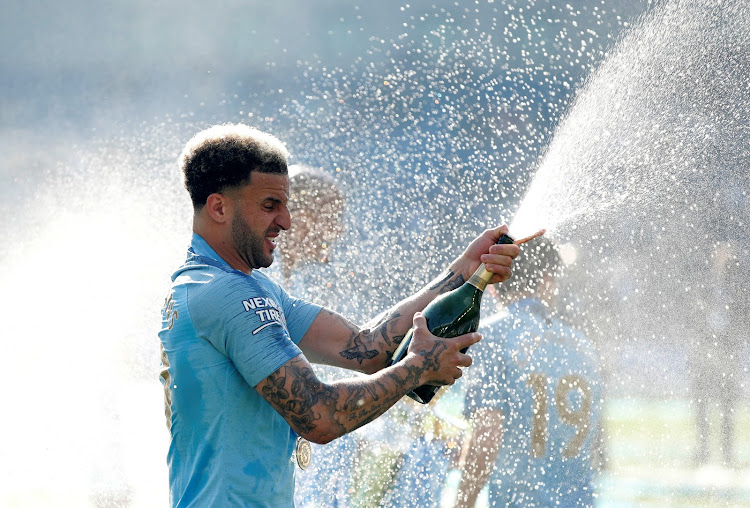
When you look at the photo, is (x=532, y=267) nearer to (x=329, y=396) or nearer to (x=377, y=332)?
(x=377, y=332)

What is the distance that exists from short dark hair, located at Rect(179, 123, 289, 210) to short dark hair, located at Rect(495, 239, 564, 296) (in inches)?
92.7

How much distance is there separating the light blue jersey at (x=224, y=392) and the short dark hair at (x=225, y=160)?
27 centimetres

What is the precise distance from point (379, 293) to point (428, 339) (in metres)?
2.80

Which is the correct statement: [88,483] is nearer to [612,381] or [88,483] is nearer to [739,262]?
[612,381]

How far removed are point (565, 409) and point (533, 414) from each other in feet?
0.55

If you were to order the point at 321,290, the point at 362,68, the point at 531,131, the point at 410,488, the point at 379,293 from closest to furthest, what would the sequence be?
the point at 410,488
the point at 321,290
the point at 379,293
the point at 531,131
the point at 362,68

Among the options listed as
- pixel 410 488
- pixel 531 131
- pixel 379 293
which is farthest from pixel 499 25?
pixel 410 488

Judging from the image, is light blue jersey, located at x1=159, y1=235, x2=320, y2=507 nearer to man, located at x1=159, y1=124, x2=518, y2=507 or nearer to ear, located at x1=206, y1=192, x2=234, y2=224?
man, located at x1=159, y1=124, x2=518, y2=507

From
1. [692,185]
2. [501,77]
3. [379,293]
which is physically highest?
[501,77]

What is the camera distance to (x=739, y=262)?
17.7 feet

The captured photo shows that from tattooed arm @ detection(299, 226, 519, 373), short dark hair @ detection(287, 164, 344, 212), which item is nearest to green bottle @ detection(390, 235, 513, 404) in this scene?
tattooed arm @ detection(299, 226, 519, 373)

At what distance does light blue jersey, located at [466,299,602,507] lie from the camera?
3.90 meters

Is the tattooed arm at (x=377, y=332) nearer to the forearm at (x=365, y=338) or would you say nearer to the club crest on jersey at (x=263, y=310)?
the forearm at (x=365, y=338)

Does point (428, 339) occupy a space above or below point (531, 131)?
below
